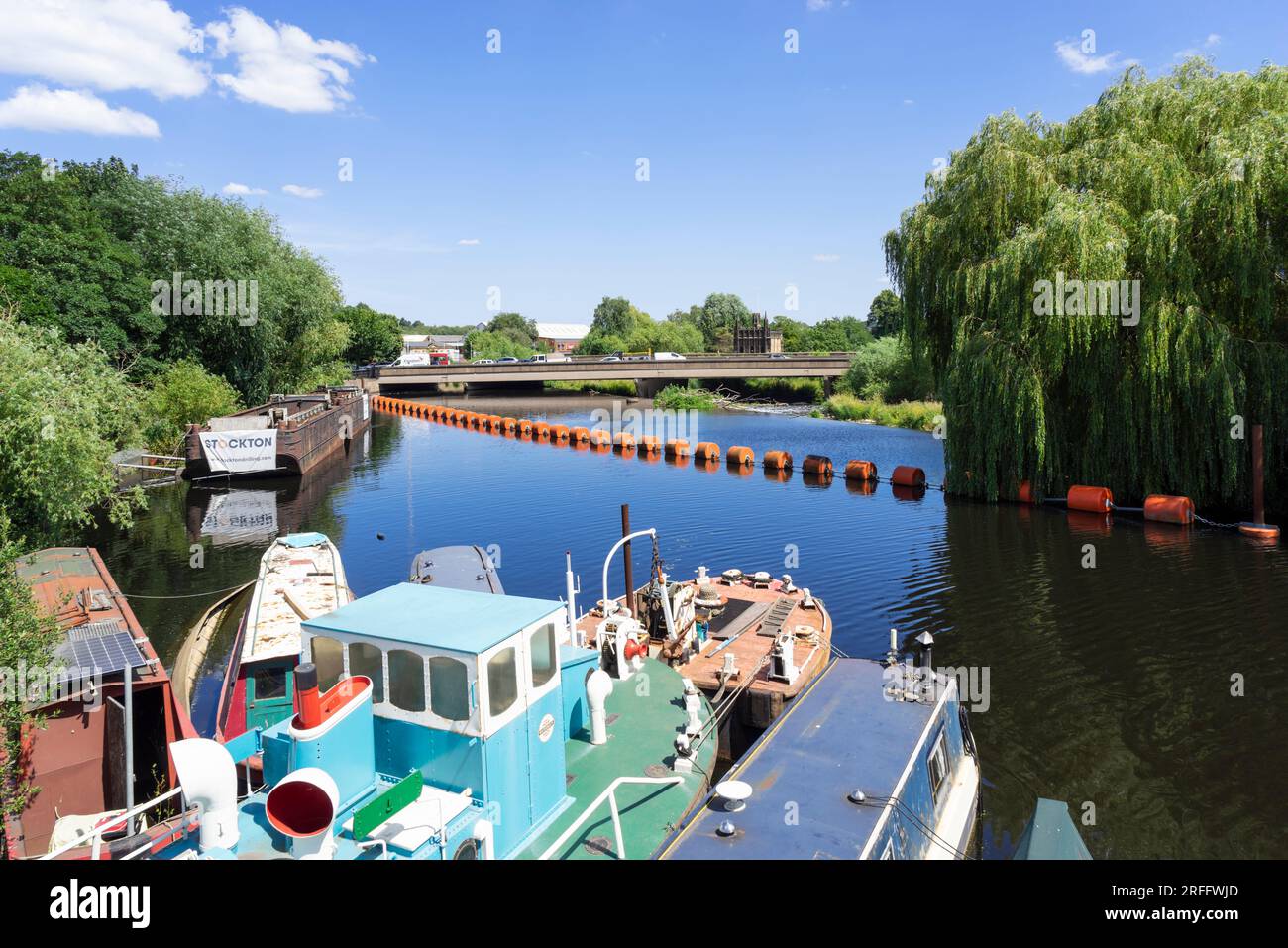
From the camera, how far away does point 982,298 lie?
35594 mm

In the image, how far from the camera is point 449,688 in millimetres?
9742

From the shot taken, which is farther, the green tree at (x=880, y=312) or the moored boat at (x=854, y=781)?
the green tree at (x=880, y=312)

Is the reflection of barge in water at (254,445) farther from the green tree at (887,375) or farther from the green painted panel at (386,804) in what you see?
the green tree at (887,375)

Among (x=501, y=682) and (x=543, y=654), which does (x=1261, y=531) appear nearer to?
(x=543, y=654)

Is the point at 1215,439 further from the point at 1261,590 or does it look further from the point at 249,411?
the point at 249,411

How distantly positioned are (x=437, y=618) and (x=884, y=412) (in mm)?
71691

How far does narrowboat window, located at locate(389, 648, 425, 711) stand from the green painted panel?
0.85 metres

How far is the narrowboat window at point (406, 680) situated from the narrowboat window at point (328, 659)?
754 mm

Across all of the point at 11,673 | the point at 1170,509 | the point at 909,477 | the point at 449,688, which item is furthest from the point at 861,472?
the point at 11,673

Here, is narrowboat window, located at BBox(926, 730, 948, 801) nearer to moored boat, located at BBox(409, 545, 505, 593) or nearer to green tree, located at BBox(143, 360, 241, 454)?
moored boat, located at BBox(409, 545, 505, 593)

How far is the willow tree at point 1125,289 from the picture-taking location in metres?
31.0

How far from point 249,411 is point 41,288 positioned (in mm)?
13109

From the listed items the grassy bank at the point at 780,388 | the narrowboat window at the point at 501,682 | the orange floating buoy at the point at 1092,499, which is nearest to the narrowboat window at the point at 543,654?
the narrowboat window at the point at 501,682
